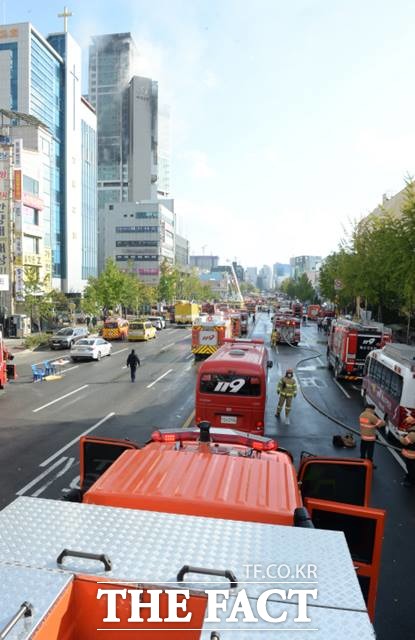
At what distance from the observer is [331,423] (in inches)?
629

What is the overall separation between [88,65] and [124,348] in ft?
586

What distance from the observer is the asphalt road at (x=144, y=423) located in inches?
298

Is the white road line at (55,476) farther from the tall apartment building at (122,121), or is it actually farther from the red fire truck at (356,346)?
the tall apartment building at (122,121)

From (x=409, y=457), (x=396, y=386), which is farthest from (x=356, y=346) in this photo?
(x=409, y=457)

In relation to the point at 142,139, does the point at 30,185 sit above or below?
below

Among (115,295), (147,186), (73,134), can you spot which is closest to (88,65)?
(147,186)

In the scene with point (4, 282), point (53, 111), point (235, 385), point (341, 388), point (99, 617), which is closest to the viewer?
point (99, 617)

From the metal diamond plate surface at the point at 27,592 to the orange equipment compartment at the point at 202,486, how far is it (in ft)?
4.57

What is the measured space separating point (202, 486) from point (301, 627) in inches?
76.4

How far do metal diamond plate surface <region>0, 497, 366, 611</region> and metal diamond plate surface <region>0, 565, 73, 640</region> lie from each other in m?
0.11

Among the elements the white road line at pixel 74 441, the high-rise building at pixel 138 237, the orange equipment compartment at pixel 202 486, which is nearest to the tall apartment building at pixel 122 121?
the high-rise building at pixel 138 237

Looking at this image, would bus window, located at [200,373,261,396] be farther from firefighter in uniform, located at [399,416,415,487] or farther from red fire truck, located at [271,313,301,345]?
red fire truck, located at [271,313,301,345]

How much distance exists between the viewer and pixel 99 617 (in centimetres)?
257

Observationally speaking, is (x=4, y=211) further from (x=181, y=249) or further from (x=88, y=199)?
(x=181, y=249)
